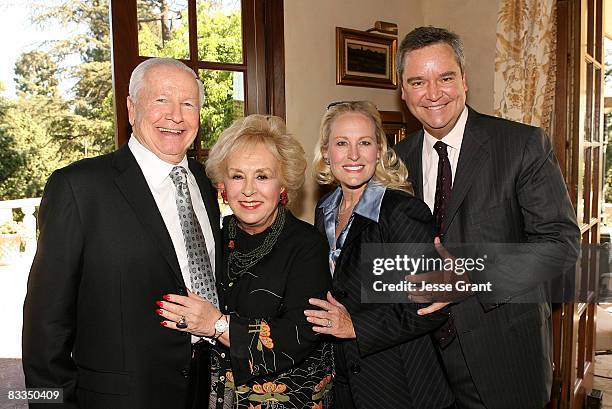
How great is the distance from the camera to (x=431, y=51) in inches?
79.3

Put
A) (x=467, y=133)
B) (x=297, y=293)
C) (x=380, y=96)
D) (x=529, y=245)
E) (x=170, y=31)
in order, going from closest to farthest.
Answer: (x=297, y=293) < (x=529, y=245) < (x=467, y=133) < (x=170, y=31) < (x=380, y=96)

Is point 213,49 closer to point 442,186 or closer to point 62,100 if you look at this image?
point 62,100

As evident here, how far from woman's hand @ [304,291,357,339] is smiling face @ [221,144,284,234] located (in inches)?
14.1

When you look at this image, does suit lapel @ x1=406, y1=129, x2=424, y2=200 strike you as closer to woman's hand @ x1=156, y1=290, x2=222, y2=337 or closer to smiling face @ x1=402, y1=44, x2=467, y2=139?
smiling face @ x1=402, y1=44, x2=467, y2=139

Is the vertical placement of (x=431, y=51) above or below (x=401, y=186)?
above

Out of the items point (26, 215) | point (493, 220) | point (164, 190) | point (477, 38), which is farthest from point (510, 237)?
point (477, 38)

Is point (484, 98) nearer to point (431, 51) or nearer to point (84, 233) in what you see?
point (431, 51)

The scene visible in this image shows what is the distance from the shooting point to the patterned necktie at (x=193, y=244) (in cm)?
174

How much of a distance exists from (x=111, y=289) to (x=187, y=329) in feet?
0.83

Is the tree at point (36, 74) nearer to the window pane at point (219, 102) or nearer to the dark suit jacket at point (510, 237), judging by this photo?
the window pane at point (219, 102)

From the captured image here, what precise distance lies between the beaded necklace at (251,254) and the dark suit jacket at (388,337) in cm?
24

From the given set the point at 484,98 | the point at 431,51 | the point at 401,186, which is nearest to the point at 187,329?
the point at 401,186

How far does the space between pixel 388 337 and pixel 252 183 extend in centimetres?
69

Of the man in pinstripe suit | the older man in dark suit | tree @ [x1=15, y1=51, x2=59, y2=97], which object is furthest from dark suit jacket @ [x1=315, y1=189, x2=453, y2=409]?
tree @ [x1=15, y1=51, x2=59, y2=97]
